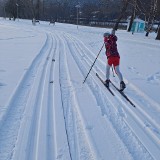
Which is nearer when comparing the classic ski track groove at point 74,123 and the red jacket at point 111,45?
the classic ski track groove at point 74,123

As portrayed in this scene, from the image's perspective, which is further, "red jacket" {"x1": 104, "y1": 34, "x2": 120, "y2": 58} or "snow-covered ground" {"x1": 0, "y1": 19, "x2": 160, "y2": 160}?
"red jacket" {"x1": 104, "y1": 34, "x2": 120, "y2": 58}

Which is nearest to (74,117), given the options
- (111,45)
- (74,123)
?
(74,123)

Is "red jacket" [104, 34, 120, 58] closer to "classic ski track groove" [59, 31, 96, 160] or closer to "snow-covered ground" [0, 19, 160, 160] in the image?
"snow-covered ground" [0, 19, 160, 160]

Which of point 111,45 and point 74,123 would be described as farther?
point 111,45

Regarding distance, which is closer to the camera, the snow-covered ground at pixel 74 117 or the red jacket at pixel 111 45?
the snow-covered ground at pixel 74 117

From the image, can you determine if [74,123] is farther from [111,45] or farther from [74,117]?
[111,45]

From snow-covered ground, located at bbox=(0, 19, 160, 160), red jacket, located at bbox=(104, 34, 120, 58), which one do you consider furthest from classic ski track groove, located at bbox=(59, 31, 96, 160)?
red jacket, located at bbox=(104, 34, 120, 58)

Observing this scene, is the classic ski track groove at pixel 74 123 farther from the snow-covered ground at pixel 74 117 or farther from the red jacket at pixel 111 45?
the red jacket at pixel 111 45

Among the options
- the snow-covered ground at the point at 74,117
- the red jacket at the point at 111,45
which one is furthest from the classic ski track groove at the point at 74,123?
the red jacket at the point at 111,45

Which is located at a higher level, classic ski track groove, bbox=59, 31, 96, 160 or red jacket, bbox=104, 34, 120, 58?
red jacket, bbox=104, 34, 120, 58

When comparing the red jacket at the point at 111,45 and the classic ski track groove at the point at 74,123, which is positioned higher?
the red jacket at the point at 111,45

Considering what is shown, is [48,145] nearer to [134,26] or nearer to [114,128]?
[114,128]

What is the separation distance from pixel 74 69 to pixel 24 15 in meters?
86.8

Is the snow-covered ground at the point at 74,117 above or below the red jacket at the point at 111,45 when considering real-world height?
below
